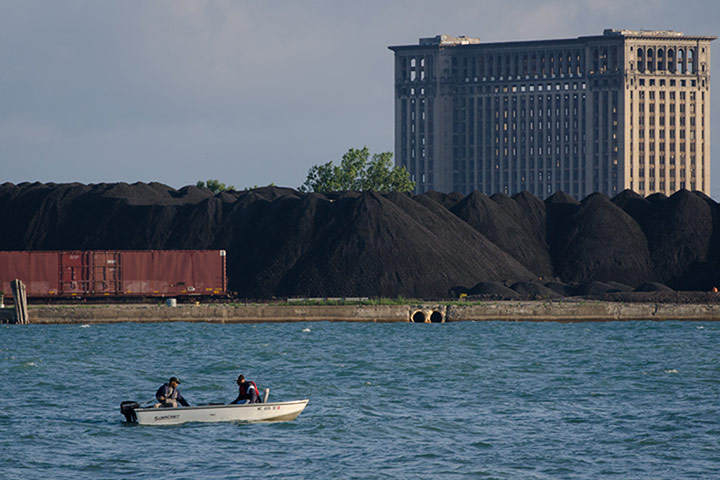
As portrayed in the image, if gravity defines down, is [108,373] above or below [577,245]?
below

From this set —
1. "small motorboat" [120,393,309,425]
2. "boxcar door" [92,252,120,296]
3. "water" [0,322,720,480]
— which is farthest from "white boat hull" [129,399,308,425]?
"boxcar door" [92,252,120,296]

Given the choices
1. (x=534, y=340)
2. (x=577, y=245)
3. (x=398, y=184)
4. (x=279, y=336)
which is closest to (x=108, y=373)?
(x=279, y=336)

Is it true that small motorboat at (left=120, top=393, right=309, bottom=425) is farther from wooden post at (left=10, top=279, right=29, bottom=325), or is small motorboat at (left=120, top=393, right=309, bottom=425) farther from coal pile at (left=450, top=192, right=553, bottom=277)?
coal pile at (left=450, top=192, right=553, bottom=277)

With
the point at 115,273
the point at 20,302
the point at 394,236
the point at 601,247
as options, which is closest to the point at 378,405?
the point at 20,302

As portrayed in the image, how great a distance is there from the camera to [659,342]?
232ft

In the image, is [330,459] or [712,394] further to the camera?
[712,394]

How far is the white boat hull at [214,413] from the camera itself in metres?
36.9

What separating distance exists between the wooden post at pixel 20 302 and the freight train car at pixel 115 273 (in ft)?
29.8

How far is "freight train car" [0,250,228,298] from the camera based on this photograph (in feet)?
289

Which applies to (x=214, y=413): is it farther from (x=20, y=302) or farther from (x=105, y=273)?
(x=105, y=273)

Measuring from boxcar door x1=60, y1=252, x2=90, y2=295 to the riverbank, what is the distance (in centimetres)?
511

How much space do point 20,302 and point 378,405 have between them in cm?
4348

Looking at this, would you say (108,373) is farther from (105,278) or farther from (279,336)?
→ (105,278)

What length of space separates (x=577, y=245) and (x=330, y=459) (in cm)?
8357
